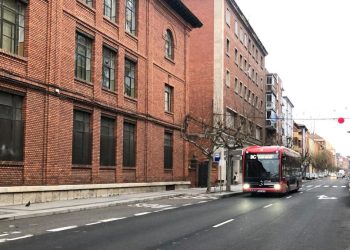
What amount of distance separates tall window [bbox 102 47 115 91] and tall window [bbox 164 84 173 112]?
805cm

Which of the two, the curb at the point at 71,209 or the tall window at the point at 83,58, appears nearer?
the curb at the point at 71,209

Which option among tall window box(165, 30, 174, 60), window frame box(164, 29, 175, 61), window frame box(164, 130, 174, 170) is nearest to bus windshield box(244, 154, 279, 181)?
window frame box(164, 130, 174, 170)

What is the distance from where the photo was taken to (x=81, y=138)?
24.8m

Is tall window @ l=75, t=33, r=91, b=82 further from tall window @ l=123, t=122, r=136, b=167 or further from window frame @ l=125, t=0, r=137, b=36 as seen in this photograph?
tall window @ l=123, t=122, r=136, b=167

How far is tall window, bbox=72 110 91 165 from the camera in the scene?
2423 centimetres

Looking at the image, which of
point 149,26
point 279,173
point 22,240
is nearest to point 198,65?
point 149,26

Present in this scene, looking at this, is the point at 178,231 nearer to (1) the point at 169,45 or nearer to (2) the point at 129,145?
(2) the point at 129,145

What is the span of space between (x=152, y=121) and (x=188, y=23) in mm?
10454

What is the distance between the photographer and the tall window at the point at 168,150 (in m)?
35.5

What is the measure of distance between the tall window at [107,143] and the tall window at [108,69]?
194cm

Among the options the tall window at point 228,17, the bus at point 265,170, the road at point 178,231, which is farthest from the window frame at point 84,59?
the tall window at point 228,17

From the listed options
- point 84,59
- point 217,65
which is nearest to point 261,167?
point 84,59

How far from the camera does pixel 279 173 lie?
30.3 metres

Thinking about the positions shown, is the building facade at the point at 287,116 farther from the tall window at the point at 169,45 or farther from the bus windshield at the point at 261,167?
the bus windshield at the point at 261,167
